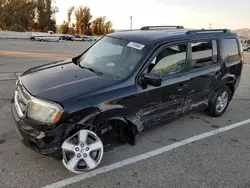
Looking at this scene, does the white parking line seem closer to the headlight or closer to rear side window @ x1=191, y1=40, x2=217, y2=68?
the headlight

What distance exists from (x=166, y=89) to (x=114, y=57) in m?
0.96

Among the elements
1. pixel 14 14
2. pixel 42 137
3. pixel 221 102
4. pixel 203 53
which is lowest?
pixel 221 102

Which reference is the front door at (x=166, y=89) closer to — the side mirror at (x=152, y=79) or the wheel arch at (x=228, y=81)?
the side mirror at (x=152, y=79)

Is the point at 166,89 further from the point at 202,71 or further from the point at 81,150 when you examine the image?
the point at 81,150

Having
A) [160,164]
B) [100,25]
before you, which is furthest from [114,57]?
[100,25]

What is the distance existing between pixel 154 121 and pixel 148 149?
43 centimetres

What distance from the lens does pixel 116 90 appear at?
307 centimetres

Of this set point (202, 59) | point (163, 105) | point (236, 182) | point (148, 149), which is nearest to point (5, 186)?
point (148, 149)

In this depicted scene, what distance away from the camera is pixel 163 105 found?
368 cm

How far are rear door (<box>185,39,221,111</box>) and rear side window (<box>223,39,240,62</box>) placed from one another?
33cm

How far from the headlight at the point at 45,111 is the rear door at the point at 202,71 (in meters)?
2.32

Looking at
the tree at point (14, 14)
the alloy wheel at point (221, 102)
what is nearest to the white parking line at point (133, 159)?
the alloy wheel at point (221, 102)

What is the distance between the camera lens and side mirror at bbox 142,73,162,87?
10.2ft

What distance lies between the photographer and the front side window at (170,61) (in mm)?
3520
